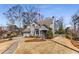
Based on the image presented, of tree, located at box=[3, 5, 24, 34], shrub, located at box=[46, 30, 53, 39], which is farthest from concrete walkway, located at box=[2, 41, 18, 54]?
shrub, located at box=[46, 30, 53, 39]

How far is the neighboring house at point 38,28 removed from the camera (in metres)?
2.98

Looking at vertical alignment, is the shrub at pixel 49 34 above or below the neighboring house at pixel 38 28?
below

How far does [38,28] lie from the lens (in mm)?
2996

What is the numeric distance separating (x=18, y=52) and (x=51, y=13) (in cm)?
48

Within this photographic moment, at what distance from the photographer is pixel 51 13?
2971 millimetres

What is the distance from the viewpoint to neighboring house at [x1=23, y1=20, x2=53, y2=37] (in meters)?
2.98

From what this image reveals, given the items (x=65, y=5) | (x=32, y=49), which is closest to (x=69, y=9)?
(x=65, y=5)

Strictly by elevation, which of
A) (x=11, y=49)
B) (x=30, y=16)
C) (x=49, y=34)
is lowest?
(x=11, y=49)

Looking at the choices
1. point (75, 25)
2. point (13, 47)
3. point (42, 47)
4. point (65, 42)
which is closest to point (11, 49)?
point (13, 47)

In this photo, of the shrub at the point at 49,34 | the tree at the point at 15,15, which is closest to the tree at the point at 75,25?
the shrub at the point at 49,34

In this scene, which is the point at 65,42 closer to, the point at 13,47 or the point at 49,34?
the point at 49,34

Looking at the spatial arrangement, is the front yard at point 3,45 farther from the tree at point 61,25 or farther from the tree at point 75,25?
the tree at point 75,25

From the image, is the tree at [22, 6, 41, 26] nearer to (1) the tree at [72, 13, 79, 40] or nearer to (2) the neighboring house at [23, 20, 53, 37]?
(2) the neighboring house at [23, 20, 53, 37]
